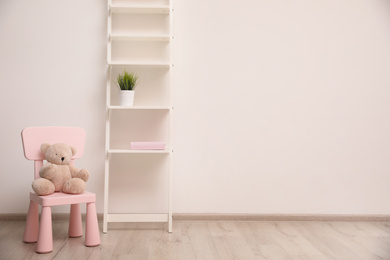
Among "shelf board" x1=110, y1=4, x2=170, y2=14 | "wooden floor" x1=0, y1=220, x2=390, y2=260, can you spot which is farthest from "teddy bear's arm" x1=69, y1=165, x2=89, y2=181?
"shelf board" x1=110, y1=4, x2=170, y2=14

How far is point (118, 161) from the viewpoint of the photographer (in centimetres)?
325

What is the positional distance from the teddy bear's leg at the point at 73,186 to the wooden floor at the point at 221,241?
31cm

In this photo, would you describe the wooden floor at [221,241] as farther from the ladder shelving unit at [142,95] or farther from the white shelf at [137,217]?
the ladder shelving unit at [142,95]

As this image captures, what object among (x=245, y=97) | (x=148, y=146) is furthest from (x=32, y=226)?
(x=245, y=97)

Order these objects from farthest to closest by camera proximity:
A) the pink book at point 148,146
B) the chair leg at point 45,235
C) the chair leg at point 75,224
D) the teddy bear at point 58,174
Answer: the pink book at point 148,146 < the chair leg at point 75,224 < the teddy bear at point 58,174 < the chair leg at point 45,235

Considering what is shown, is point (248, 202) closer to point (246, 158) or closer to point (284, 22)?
point (246, 158)

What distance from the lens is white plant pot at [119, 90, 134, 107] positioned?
3.01 metres

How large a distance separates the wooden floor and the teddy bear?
0.32 metres

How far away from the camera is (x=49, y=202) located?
97.0 inches

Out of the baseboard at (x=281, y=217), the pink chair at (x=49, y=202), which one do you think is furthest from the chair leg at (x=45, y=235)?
the baseboard at (x=281, y=217)

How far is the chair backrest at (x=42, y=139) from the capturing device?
2736 mm

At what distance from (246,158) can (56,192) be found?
1.36 metres

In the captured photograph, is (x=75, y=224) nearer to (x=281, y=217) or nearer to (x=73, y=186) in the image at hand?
(x=73, y=186)

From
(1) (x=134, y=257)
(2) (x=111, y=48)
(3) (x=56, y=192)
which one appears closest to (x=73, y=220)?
(3) (x=56, y=192)
